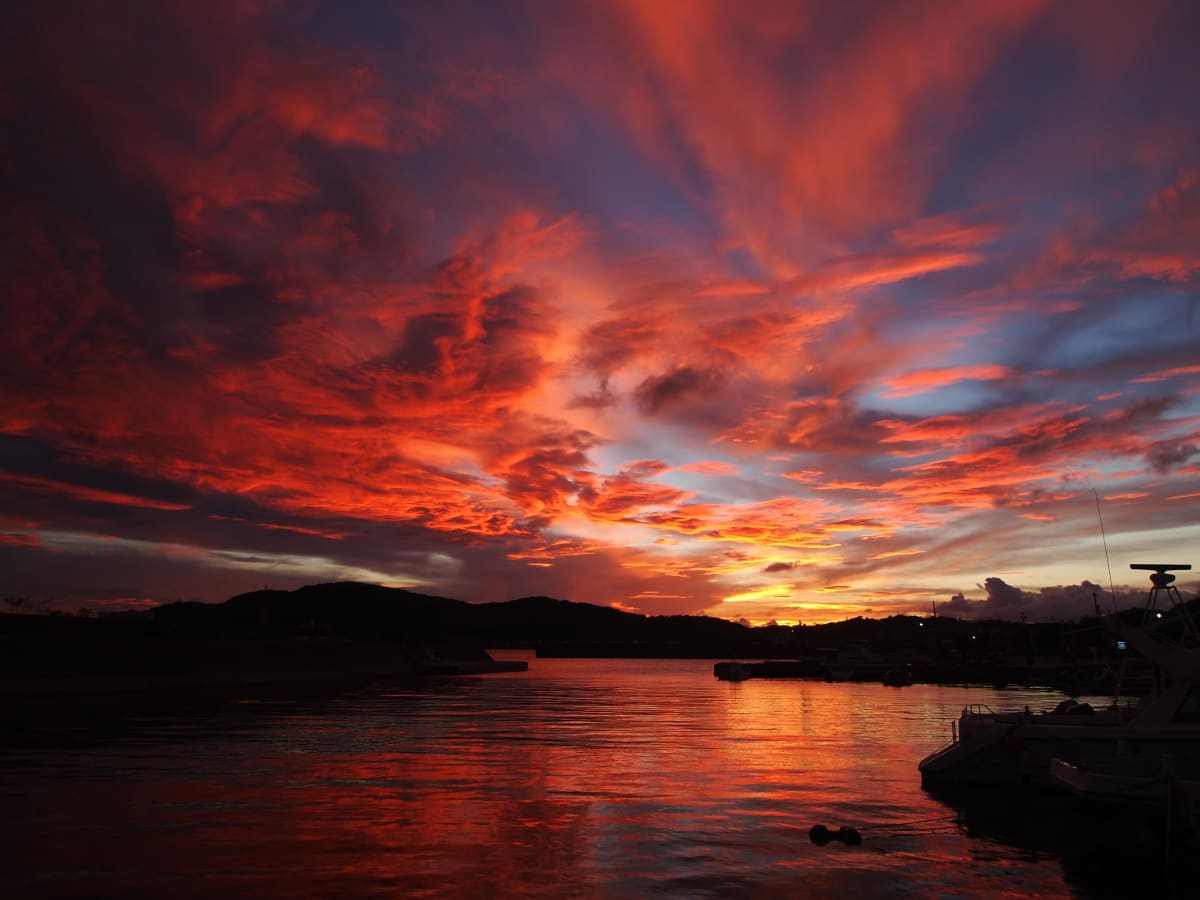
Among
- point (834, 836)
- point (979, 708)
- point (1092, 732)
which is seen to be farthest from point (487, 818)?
point (979, 708)

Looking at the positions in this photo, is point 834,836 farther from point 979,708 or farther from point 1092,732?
point 979,708

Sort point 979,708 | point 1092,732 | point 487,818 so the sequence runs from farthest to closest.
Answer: point 979,708 → point 1092,732 → point 487,818

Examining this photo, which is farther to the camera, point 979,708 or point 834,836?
point 979,708

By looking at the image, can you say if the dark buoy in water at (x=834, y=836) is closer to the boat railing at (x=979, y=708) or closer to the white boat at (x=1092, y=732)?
the white boat at (x=1092, y=732)

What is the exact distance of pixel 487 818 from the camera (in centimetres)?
2909

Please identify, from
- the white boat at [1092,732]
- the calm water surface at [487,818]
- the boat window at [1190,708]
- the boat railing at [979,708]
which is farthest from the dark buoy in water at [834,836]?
the boat railing at [979,708]

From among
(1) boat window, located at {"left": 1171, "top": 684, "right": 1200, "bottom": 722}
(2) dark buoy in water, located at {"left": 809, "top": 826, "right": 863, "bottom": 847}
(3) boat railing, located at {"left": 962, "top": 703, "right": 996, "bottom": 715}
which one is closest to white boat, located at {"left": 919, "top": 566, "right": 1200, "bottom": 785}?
(1) boat window, located at {"left": 1171, "top": 684, "right": 1200, "bottom": 722}

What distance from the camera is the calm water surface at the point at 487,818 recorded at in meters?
21.8

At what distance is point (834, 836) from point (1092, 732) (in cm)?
1443

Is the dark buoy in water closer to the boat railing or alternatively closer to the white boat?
the white boat

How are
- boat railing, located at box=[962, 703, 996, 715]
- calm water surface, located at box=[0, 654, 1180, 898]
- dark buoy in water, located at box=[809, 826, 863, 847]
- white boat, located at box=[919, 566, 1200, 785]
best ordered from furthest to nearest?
1. boat railing, located at box=[962, 703, 996, 715]
2. white boat, located at box=[919, 566, 1200, 785]
3. dark buoy in water, located at box=[809, 826, 863, 847]
4. calm water surface, located at box=[0, 654, 1180, 898]

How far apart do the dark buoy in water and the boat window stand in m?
14.5

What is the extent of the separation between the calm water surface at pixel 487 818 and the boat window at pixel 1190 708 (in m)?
6.60

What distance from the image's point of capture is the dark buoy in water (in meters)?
26.2
